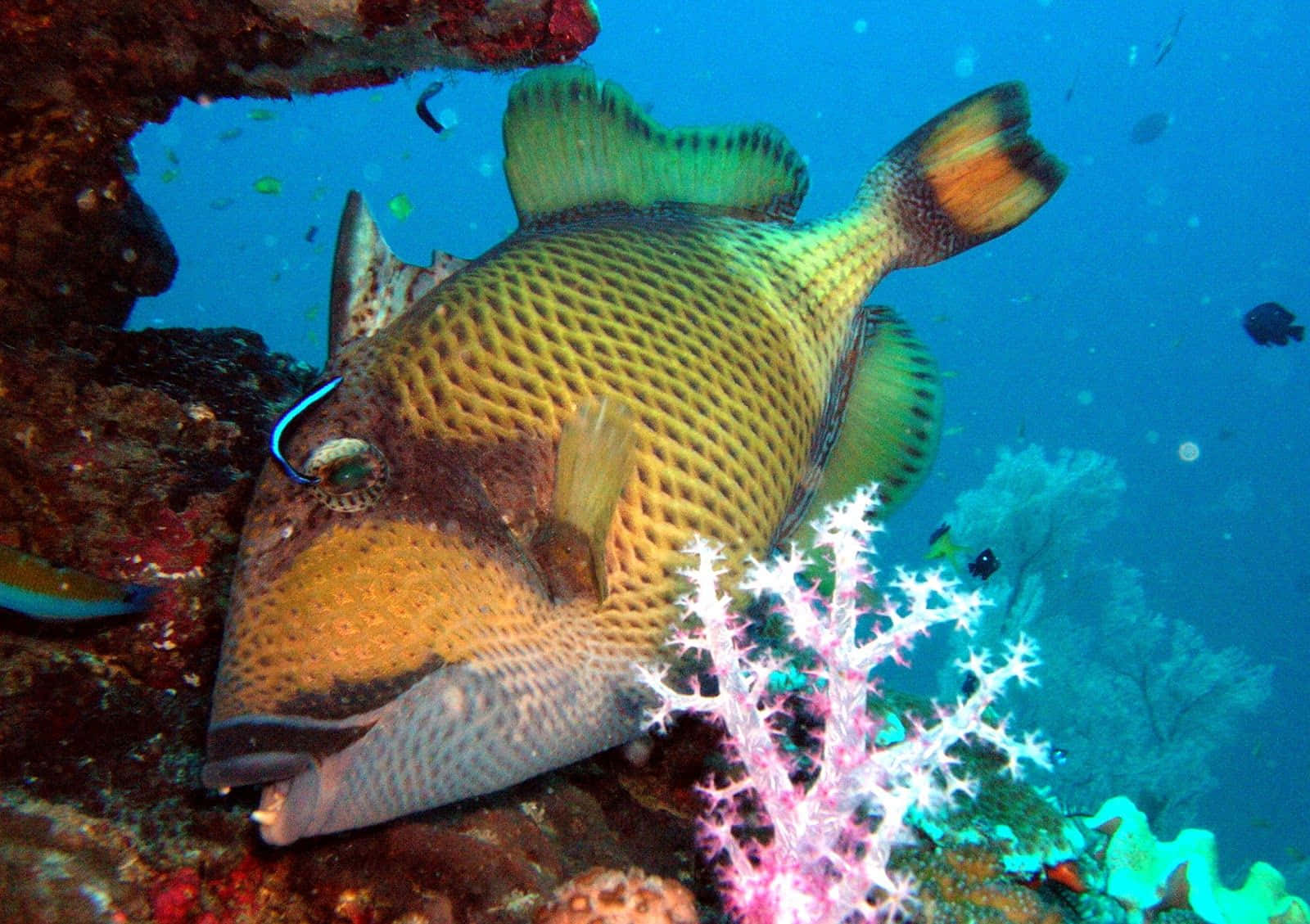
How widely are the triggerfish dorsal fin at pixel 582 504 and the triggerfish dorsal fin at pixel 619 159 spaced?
0.91m

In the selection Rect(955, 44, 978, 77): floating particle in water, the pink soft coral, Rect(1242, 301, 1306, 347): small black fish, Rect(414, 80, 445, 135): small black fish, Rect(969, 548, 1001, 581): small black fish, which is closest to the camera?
the pink soft coral

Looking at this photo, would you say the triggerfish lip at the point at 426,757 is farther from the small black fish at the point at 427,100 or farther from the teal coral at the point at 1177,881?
the small black fish at the point at 427,100

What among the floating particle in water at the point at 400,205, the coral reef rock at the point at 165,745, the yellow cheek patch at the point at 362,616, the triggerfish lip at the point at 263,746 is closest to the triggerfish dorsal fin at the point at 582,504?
the yellow cheek patch at the point at 362,616

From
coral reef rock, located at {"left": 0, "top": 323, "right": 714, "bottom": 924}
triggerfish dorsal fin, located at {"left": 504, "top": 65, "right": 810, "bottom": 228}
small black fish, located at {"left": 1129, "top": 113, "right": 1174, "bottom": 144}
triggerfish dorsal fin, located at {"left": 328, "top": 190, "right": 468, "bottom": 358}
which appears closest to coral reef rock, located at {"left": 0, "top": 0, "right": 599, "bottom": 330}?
triggerfish dorsal fin, located at {"left": 504, "top": 65, "right": 810, "bottom": 228}

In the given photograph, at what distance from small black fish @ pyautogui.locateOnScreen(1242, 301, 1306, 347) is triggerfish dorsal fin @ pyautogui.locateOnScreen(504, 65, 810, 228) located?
23.6 feet

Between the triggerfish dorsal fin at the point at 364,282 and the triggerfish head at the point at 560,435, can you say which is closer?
the triggerfish head at the point at 560,435

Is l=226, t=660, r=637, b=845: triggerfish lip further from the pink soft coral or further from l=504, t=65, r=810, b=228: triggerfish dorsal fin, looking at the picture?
l=504, t=65, r=810, b=228: triggerfish dorsal fin

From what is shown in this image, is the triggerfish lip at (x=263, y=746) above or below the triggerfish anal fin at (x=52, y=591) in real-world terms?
below

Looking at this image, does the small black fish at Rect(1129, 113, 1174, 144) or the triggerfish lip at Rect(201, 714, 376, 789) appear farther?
the small black fish at Rect(1129, 113, 1174, 144)

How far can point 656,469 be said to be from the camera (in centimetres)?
177

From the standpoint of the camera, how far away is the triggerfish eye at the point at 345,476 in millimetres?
1413

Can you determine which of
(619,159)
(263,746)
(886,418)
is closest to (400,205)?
(619,159)

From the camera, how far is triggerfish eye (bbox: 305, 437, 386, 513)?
1.41 m

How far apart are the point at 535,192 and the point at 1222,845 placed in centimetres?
2469
